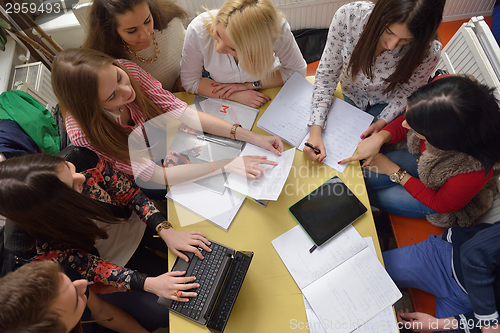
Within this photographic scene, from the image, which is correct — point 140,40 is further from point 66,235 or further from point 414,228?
point 414,228

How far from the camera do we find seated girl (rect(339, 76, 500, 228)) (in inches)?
35.0

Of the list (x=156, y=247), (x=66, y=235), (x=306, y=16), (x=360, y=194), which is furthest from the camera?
(x=306, y=16)

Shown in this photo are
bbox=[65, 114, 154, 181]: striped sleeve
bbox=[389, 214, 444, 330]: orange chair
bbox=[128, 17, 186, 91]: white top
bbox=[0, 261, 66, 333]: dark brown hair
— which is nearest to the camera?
bbox=[0, 261, 66, 333]: dark brown hair

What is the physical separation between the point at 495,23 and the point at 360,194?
1.61 meters

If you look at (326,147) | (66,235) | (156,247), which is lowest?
(156,247)

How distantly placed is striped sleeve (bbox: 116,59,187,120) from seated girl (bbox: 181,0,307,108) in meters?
0.15

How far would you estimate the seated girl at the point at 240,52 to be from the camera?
1.06 metres

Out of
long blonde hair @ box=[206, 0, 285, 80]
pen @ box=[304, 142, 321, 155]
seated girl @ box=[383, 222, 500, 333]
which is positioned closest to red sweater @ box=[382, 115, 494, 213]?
seated girl @ box=[383, 222, 500, 333]

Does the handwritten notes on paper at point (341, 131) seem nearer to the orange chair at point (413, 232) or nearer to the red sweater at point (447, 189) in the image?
the red sweater at point (447, 189)

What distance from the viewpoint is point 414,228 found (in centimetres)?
122

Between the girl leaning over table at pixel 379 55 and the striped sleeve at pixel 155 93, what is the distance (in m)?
0.60

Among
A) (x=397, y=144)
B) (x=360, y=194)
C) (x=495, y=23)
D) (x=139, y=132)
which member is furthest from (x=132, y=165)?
(x=495, y=23)

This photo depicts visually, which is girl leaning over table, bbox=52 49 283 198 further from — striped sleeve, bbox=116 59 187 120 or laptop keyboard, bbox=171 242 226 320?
laptop keyboard, bbox=171 242 226 320

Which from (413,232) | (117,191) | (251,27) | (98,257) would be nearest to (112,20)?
(251,27)
